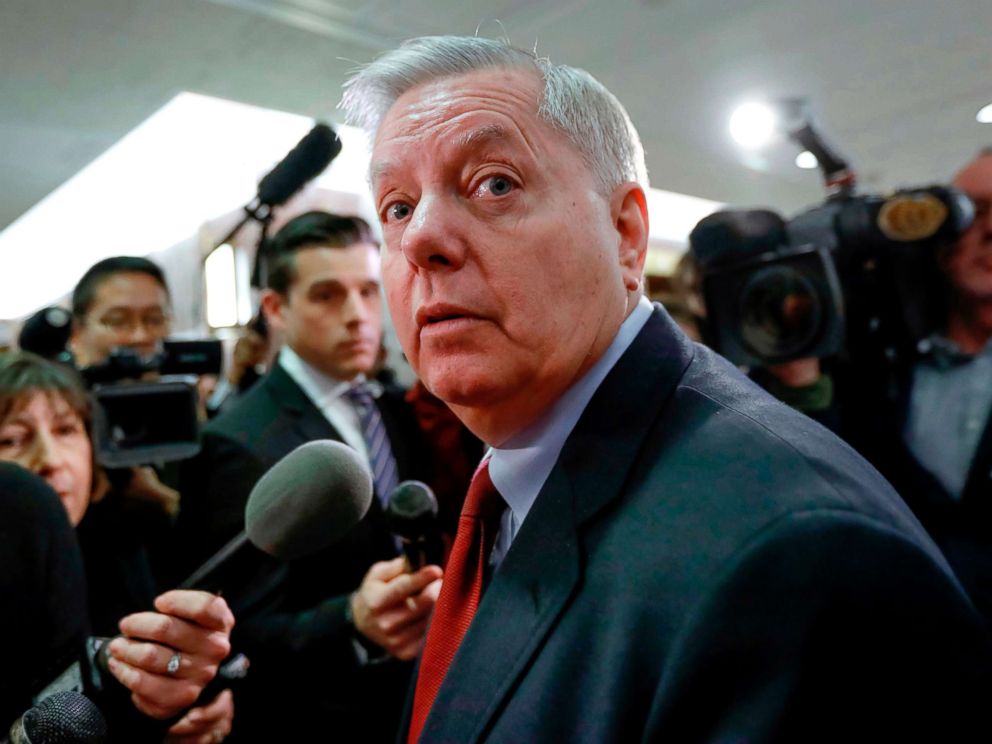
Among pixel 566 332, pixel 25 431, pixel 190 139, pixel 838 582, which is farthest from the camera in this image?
pixel 190 139

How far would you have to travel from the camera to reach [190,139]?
10.4 feet

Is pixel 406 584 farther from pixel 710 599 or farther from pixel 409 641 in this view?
pixel 710 599

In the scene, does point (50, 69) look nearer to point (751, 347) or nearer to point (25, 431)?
point (25, 431)

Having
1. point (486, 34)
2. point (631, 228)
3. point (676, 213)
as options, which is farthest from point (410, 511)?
point (676, 213)

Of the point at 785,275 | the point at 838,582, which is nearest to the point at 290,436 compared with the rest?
the point at 785,275

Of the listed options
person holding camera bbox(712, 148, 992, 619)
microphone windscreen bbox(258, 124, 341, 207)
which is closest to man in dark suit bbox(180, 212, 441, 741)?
microphone windscreen bbox(258, 124, 341, 207)

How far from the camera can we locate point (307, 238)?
1826mm

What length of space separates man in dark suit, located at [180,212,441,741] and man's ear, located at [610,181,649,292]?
0.54 m

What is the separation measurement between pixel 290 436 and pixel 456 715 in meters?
1.00

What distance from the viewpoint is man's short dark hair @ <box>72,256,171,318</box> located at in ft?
6.43

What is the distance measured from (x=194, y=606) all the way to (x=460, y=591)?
1.02ft

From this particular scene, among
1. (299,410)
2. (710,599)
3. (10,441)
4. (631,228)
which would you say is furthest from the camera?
(299,410)

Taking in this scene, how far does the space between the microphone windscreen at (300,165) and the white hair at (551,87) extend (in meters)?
0.28

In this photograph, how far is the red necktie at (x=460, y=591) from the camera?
33.0 inches
